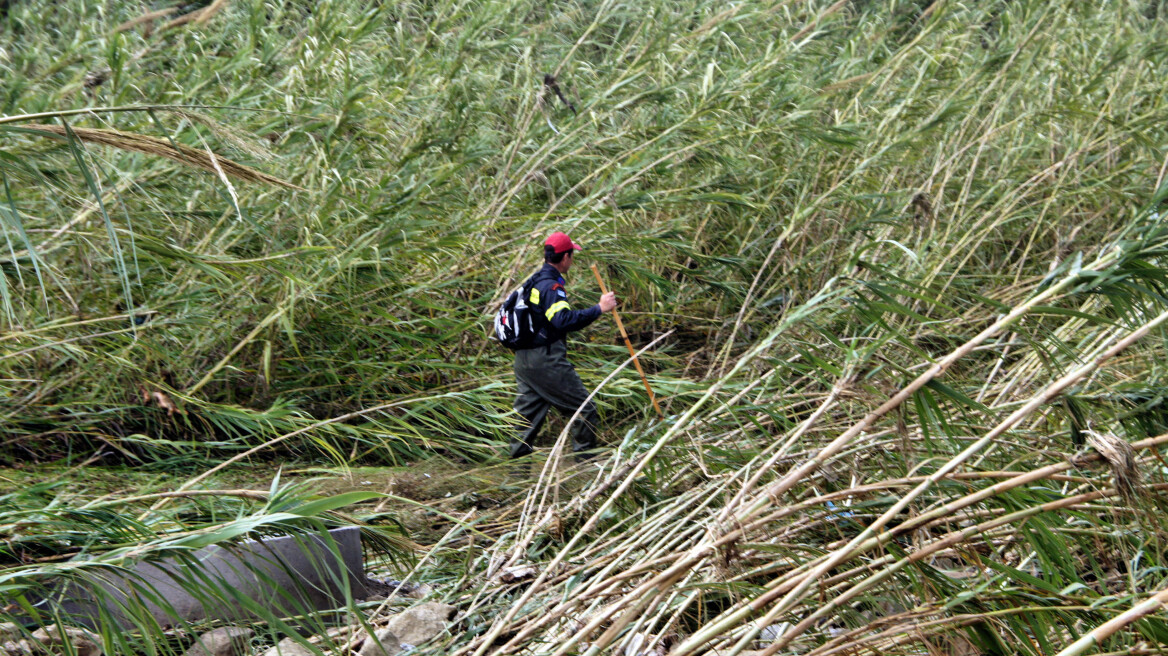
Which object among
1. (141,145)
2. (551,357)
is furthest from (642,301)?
(141,145)

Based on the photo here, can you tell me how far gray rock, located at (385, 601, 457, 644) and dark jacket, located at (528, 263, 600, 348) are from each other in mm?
2326

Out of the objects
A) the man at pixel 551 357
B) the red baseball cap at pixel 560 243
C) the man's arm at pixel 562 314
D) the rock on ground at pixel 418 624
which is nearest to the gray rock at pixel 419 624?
the rock on ground at pixel 418 624

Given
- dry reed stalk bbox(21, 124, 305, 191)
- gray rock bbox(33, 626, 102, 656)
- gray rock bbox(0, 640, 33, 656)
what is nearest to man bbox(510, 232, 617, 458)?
gray rock bbox(33, 626, 102, 656)

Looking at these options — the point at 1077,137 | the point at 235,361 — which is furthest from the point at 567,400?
the point at 1077,137

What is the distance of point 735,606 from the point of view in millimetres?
2303

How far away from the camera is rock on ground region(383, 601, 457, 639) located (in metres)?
2.80

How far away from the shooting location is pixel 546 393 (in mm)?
5207

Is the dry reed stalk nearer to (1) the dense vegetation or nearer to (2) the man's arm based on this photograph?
(1) the dense vegetation

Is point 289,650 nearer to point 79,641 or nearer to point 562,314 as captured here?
point 79,641

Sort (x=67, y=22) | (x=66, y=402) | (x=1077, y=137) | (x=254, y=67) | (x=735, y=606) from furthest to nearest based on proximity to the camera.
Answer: (x=1077, y=137) < (x=67, y=22) < (x=254, y=67) < (x=66, y=402) < (x=735, y=606)

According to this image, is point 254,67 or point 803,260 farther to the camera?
point 803,260

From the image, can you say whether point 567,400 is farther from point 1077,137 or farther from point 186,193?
point 1077,137

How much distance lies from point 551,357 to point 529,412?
33 cm

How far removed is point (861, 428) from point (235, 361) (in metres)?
3.72
